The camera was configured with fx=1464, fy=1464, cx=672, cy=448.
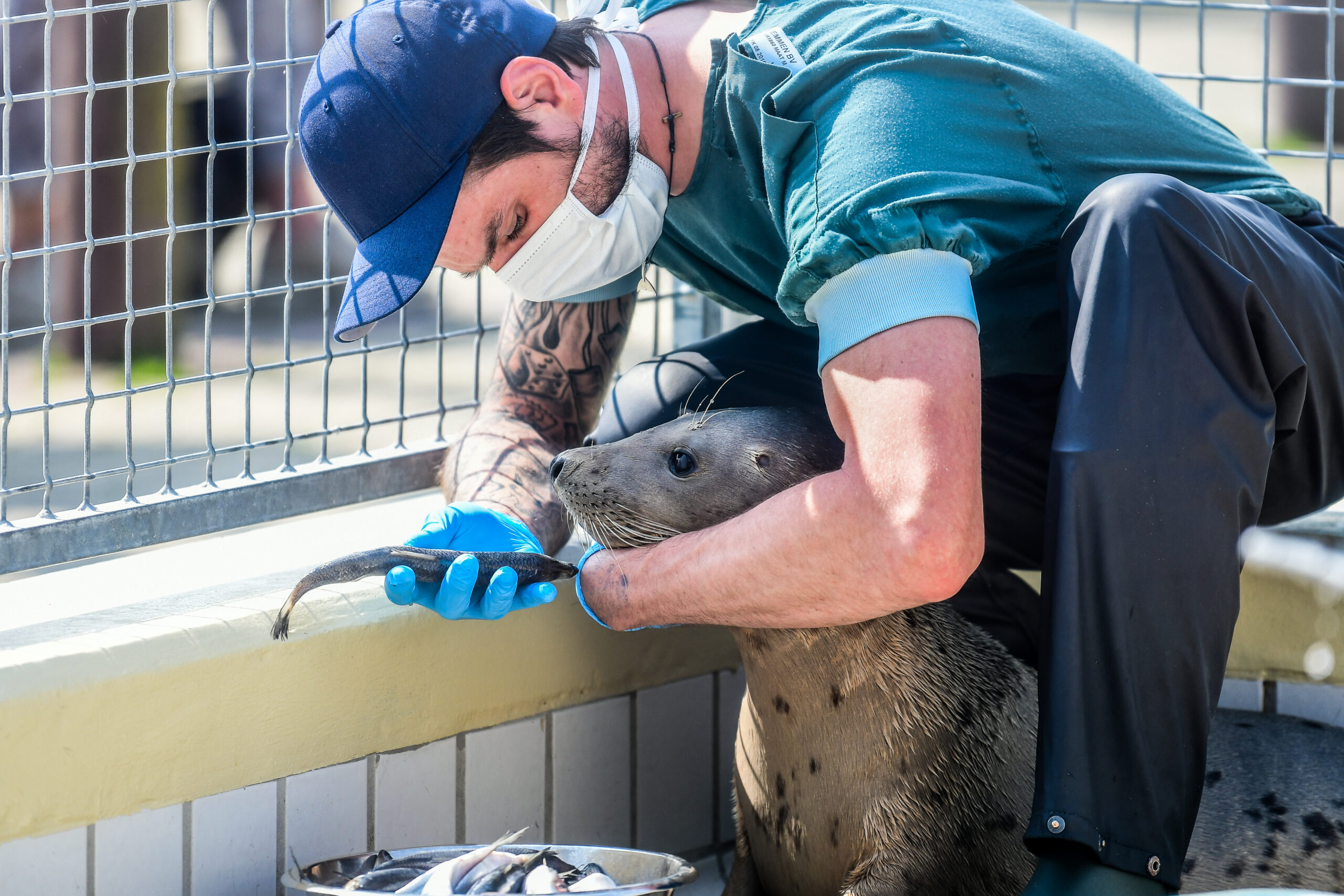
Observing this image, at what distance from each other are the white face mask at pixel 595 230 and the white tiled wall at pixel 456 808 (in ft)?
2.85

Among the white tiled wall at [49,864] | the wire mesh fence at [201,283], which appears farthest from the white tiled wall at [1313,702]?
the white tiled wall at [49,864]

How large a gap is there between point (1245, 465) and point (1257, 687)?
4.04 feet

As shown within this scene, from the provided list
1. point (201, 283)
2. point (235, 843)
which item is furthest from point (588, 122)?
point (201, 283)

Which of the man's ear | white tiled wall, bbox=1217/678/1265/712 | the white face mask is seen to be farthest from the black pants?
white tiled wall, bbox=1217/678/1265/712

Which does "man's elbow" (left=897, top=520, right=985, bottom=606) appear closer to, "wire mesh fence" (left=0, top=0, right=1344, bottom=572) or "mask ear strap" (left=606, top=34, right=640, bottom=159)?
"mask ear strap" (left=606, top=34, right=640, bottom=159)

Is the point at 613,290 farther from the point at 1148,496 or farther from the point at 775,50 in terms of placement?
the point at 1148,496

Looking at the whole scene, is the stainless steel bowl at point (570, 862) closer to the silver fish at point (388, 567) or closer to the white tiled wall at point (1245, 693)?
the silver fish at point (388, 567)

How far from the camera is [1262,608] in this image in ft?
10.3

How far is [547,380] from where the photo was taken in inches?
127

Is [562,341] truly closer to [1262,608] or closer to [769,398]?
[769,398]

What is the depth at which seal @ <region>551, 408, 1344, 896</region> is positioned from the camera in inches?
98.3

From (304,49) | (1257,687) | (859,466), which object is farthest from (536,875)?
(304,49)

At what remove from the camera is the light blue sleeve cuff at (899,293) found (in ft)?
6.68

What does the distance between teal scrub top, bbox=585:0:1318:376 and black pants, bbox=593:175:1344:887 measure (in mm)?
176
